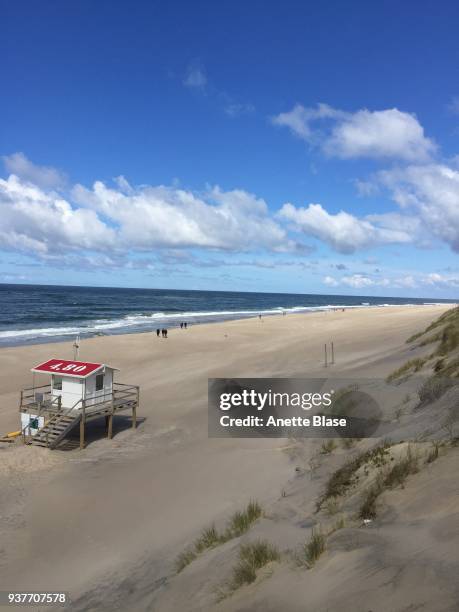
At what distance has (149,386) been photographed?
25984 mm

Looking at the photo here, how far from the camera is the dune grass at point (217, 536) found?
787 centimetres

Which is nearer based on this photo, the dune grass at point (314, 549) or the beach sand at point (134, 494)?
the dune grass at point (314, 549)

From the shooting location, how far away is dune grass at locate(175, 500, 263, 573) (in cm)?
787

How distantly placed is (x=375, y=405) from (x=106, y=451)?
33.0 feet

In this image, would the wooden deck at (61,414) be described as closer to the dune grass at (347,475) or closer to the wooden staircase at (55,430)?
the wooden staircase at (55,430)

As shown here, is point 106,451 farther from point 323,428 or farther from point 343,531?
point 343,531

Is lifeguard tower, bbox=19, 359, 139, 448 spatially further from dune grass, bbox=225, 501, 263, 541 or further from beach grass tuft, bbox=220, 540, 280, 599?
beach grass tuft, bbox=220, 540, 280, 599

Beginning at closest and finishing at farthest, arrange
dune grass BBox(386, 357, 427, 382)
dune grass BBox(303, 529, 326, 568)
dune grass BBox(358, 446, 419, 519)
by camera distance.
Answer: dune grass BBox(303, 529, 326, 568)
dune grass BBox(358, 446, 419, 519)
dune grass BBox(386, 357, 427, 382)

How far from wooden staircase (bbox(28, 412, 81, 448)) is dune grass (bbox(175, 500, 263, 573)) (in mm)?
10130

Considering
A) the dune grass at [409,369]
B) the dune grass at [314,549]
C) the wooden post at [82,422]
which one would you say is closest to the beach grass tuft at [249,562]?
the dune grass at [314,549]

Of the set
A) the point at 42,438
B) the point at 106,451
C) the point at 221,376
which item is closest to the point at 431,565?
the point at 106,451

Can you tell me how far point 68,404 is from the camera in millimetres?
18875

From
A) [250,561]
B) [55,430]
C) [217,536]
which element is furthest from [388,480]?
[55,430]

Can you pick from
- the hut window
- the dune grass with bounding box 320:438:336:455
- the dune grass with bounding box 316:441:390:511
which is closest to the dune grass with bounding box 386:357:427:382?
the dune grass with bounding box 320:438:336:455
